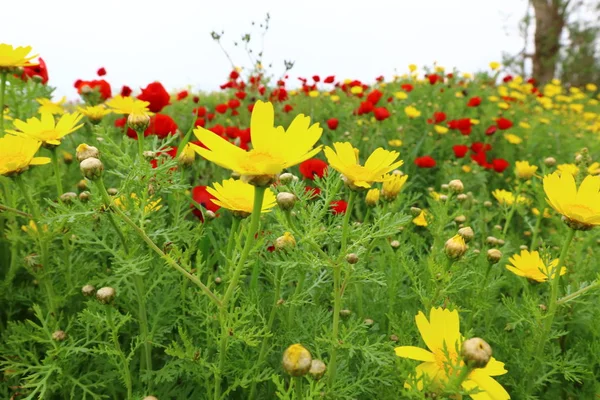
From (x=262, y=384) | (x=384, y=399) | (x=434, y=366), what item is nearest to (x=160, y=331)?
(x=262, y=384)

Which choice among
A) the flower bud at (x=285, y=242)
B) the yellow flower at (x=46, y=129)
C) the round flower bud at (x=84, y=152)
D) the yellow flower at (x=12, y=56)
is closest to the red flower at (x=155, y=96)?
the yellow flower at (x=12, y=56)

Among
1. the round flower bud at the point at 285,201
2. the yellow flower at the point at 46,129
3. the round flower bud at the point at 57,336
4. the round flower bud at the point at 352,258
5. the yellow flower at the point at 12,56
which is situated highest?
the yellow flower at the point at 12,56

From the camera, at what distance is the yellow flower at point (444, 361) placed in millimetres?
777

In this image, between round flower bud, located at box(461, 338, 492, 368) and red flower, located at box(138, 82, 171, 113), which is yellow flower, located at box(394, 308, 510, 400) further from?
red flower, located at box(138, 82, 171, 113)

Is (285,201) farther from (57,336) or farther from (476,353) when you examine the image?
(57,336)

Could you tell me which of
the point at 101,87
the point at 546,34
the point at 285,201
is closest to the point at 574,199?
the point at 285,201

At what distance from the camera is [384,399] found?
1.05 meters

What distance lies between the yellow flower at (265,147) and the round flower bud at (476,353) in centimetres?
37

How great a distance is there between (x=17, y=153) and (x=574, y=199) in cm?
126

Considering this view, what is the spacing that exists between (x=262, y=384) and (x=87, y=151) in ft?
2.58

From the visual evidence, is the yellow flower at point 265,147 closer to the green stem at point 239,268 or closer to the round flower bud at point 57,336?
the green stem at point 239,268

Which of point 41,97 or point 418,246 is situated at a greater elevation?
point 41,97

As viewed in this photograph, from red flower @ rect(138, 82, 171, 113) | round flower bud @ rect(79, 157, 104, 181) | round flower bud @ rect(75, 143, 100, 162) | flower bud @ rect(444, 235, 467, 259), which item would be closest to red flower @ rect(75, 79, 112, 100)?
red flower @ rect(138, 82, 171, 113)

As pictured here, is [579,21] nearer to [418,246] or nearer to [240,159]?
[418,246]
